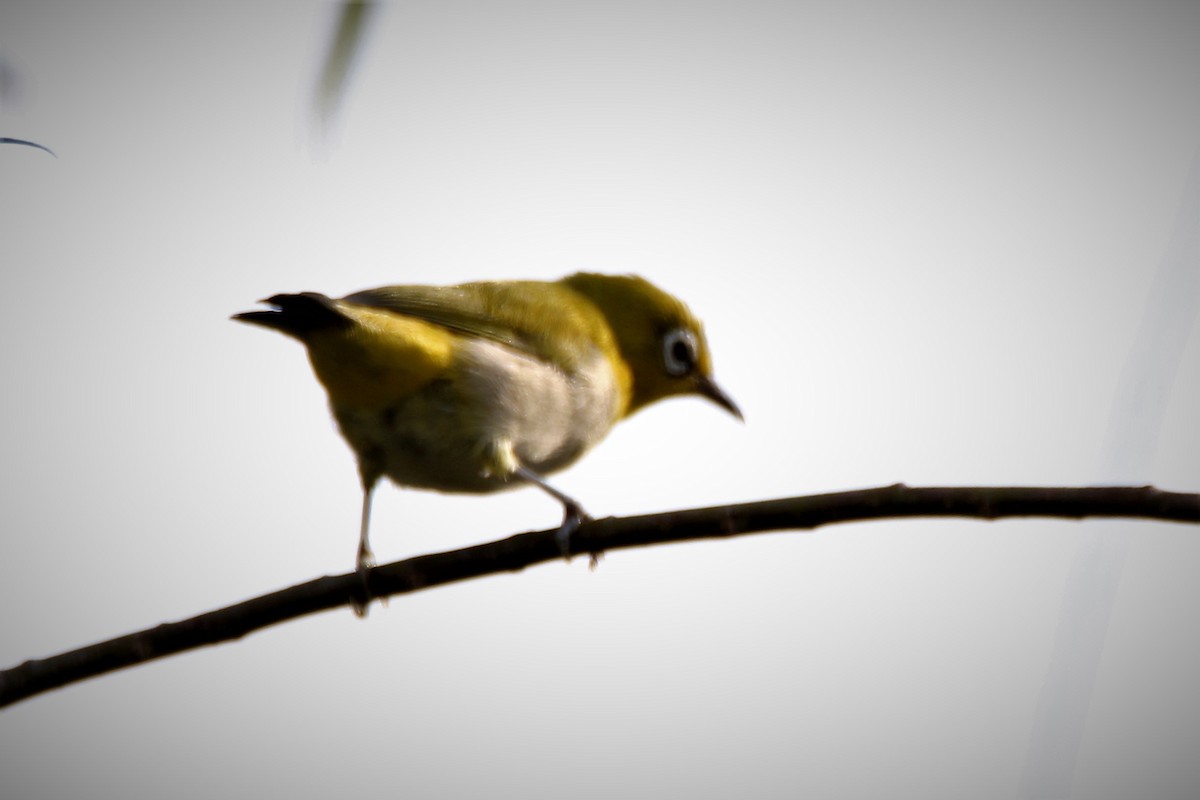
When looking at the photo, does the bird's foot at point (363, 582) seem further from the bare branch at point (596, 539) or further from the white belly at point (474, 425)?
the white belly at point (474, 425)

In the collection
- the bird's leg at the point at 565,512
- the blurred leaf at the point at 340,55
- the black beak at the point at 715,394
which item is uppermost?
the blurred leaf at the point at 340,55

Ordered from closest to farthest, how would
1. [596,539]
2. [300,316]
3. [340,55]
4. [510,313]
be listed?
[340,55] < [596,539] < [300,316] < [510,313]

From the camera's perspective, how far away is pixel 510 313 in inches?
163

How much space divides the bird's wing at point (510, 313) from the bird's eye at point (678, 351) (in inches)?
11.3

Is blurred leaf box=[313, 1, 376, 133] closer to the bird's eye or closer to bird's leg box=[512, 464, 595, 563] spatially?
bird's leg box=[512, 464, 595, 563]

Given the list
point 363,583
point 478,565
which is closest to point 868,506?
point 478,565

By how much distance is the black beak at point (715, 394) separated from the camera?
4.97 metres

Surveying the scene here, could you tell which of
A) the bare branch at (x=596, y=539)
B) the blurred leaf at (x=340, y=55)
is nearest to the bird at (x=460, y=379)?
the bare branch at (x=596, y=539)

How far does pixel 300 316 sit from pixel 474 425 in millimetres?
724

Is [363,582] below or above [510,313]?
below

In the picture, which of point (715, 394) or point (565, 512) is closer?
point (565, 512)

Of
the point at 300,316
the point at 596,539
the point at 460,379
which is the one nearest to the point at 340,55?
the point at 596,539

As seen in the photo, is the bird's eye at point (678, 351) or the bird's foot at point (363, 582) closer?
the bird's foot at point (363, 582)

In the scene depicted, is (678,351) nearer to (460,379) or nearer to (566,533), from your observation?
(460,379)
